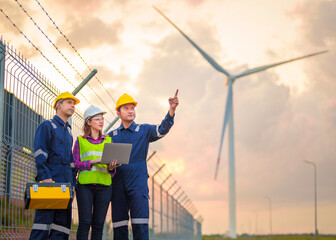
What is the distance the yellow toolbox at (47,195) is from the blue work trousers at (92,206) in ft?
1.72

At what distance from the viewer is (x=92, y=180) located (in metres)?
7.52

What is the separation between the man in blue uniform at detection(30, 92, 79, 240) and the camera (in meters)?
7.10

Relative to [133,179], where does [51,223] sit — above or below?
below

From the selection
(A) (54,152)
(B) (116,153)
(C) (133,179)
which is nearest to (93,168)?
(B) (116,153)

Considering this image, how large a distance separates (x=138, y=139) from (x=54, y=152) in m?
1.34

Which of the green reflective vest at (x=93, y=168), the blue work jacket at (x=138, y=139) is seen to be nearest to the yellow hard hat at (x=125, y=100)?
the blue work jacket at (x=138, y=139)

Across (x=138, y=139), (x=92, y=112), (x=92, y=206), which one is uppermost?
(x=92, y=112)

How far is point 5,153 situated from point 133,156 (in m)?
1.67

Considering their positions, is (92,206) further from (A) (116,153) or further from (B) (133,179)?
(A) (116,153)

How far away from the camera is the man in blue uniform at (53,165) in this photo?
7.10 m

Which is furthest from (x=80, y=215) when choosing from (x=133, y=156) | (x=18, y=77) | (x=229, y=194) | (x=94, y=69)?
(x=229, y=194)

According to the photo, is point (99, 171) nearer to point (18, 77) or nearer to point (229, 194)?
point (18, 77)

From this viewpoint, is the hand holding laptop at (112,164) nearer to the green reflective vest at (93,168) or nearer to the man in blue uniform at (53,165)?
the green reflective vest at (93,168)

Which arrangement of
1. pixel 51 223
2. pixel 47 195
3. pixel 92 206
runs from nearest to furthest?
1. pixel 47 195
2. pixel 51 223
3. pixel 92 206
